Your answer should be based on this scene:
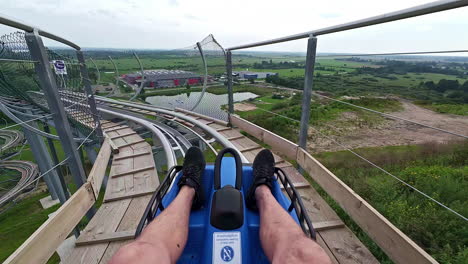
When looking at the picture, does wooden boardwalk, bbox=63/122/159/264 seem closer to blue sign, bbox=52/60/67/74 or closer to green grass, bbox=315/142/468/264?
blue sign, bbox=52/60/67/74

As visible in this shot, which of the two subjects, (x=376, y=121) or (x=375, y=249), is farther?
(x=376, y=121)

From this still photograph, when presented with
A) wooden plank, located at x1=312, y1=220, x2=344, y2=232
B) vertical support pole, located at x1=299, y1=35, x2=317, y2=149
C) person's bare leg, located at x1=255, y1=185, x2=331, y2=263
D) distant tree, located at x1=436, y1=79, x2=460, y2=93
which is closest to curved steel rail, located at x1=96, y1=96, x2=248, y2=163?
vertical support pole, located at x1=299, y1=35, x2=317, y2=149

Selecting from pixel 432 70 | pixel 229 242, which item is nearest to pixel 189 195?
pixel 229 242

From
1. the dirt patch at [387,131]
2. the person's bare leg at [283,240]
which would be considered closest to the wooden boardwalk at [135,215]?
the person's bare leg at [283,240]

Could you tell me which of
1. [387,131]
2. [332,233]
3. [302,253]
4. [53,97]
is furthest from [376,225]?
[387,131]

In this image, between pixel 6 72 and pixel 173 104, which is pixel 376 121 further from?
pixel 6 72

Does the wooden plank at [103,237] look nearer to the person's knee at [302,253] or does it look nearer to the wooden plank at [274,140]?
the person's knee at [302,253]
